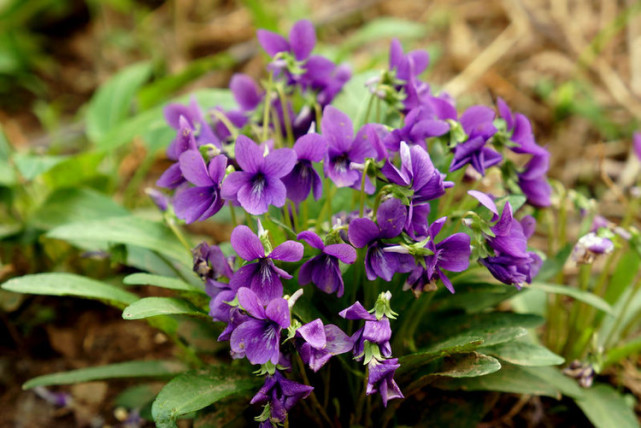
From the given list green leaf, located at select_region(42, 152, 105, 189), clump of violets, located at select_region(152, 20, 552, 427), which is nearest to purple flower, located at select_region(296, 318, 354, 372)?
clump of violets, located at select_region(152, 20, 552, 427)

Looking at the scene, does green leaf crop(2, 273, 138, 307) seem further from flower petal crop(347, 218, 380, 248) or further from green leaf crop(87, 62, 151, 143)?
green leaf crop(87, 62, 151, 143)

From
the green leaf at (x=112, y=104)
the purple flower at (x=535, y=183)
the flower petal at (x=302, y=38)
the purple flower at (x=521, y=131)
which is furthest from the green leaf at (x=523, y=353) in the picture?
the green leaf at (x=112, y=104)

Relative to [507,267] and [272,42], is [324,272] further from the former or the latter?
[272,42]

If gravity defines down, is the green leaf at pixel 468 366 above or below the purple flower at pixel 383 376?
below

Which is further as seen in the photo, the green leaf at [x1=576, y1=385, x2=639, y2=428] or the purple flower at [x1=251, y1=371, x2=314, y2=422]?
the green leaf at [x1=576, y1=385, x2=639, y2=428]

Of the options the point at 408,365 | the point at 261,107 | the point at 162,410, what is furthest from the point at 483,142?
the point at 162,410

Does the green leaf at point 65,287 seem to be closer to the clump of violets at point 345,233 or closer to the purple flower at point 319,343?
the clump of violets at point 345,233
